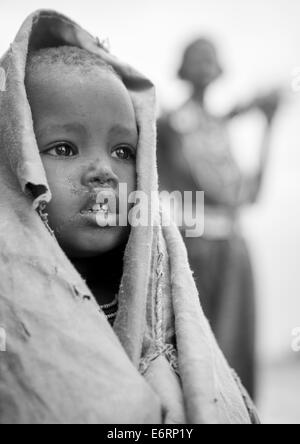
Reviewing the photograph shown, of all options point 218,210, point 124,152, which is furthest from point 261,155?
point 124,152

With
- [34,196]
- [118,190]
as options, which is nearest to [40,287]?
[34,196]

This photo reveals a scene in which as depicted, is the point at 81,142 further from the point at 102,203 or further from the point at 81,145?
the point at 102,203

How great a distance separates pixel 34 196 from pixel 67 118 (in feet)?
0.76

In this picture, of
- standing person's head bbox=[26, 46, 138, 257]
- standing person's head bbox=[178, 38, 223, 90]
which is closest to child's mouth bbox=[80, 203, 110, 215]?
standing person's head bbox=[26, 46, 138, 257]

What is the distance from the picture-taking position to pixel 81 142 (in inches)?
65.1

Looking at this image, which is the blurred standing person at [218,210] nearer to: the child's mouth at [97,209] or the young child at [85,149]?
the young child at [85,149]

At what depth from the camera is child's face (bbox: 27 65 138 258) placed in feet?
5.30

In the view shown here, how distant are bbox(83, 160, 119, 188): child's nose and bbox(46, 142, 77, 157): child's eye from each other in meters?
0.06

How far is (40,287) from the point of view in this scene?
1.41 metres

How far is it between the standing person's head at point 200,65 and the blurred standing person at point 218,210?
149 mm

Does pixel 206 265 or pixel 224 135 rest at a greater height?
pixel 224 135

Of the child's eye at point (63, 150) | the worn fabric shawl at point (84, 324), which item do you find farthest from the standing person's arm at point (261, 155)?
the child's eye at point (63, 150)

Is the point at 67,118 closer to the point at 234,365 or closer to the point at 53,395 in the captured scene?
the point at 53,395

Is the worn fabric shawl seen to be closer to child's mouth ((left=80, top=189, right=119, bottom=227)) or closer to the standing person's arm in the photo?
child's mouth ((left=80, top=189, right=119, bottom=227))
